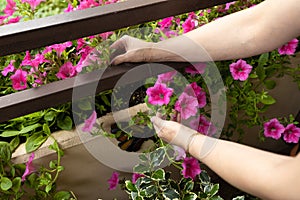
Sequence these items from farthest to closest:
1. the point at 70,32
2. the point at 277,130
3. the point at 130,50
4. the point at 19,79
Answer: the point at 277,130 → the point at 19,79 → the point at 130,50 → the point at 70,32

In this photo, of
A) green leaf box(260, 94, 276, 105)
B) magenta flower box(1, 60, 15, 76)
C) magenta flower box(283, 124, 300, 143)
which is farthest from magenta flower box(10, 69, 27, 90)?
magenta flower box(283, 124, 300, 143)

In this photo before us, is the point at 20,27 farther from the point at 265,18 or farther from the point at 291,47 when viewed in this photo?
the point at 291,47

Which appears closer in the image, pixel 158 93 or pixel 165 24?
pixel 158 93

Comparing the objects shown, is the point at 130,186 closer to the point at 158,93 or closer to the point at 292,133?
the point at 158,93

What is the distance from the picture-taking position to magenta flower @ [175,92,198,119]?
1364 millimetres

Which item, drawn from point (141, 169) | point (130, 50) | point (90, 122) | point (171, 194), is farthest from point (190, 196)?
→ point (130, 50)

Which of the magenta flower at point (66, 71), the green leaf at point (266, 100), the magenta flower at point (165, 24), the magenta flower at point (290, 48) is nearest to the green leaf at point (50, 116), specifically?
the magenta flower at point (66, 71)

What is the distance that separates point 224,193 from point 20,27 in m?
1.23

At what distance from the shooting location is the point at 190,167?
4.93ft

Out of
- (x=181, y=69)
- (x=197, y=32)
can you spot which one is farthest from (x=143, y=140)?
(x=197, y=32)

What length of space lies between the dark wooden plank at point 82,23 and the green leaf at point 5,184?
0.45m

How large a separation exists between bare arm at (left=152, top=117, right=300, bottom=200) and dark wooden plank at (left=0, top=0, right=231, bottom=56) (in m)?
0.32

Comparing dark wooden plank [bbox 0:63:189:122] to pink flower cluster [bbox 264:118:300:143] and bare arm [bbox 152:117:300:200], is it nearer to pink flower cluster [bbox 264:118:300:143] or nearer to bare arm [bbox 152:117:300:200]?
bare arm [bbox 152:117:300:200]

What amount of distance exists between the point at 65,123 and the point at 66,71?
177mm
